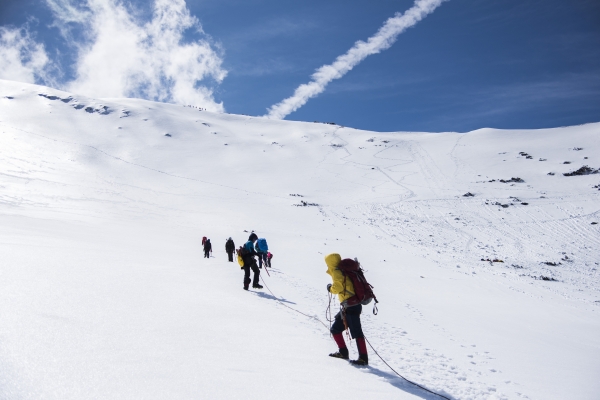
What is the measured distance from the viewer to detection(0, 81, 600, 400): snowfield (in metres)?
3.78

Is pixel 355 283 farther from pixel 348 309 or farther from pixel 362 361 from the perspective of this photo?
pixel 362 361

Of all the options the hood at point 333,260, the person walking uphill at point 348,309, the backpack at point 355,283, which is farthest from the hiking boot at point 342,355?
the hood at point 333,260

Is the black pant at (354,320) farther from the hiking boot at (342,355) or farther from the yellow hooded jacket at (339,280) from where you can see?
the hiking boot at (342,355)

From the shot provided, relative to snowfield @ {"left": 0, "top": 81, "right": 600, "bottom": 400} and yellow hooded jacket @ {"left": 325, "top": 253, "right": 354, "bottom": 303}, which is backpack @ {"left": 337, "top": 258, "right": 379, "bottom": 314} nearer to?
yellow hooded jacket @ {"left": 325, "top": 253, "right": 354, "bottom": 303}

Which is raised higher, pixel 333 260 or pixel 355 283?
pixel 333 260

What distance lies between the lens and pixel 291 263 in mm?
19234

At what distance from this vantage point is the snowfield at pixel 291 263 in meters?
3.78

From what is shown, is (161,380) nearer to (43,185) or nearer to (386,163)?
(43,185)

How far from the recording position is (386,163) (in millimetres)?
61875

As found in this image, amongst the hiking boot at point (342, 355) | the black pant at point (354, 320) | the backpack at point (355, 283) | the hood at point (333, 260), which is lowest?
the hiking boot at point (342, 355)

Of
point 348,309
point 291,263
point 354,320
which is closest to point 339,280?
point 348,309

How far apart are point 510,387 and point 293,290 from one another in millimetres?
7579

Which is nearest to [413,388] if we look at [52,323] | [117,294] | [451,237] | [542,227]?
[52,323]

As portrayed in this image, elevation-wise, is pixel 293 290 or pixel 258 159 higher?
pixel 258 159
